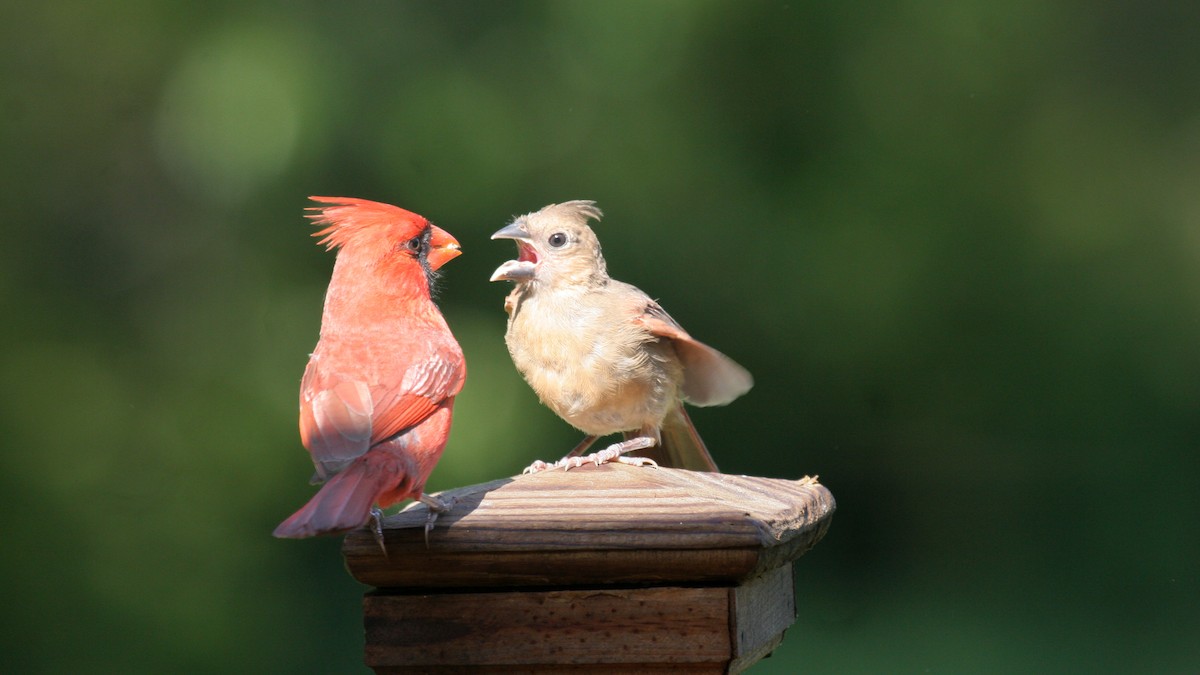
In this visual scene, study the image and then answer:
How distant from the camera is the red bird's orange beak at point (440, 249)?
2049mm

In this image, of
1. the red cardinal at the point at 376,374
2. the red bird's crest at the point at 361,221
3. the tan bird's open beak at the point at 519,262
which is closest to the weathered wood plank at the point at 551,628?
the red cardinal at the point at 376,374

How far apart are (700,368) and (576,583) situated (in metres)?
1.03

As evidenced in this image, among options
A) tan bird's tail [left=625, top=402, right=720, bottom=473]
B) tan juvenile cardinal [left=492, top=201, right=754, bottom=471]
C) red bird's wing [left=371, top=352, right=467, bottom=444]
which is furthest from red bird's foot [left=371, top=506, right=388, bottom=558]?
tan bird's tail [left=625, top=402, right=720, bottom=473]

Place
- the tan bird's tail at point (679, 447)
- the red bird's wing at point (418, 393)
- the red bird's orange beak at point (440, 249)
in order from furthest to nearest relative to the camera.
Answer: the tan bird's tail at point (679, 447), the red bird's orange beak at point (440, 249), the red bird's wing at point (418, 393)

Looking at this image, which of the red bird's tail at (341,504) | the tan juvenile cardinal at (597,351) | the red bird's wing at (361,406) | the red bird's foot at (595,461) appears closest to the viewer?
the red bird's tail at (341,504)

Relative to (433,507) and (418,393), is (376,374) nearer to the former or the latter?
(418,393)

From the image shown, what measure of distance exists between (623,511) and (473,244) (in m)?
2.93

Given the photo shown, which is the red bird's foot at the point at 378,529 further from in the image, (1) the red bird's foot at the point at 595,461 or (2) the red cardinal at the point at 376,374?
(1) the red bird's foot at the point at 595,461

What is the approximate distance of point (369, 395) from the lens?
1733 millimetres

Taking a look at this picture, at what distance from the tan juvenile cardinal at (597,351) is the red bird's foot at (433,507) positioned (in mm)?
594

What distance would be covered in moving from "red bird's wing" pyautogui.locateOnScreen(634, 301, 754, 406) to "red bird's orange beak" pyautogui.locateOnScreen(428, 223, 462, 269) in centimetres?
43

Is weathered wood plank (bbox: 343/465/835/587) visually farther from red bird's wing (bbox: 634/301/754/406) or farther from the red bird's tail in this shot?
red bird's wing (bbox: 634/301/754/406)

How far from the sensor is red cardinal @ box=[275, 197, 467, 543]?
1547mm

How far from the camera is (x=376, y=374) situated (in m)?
1.77
